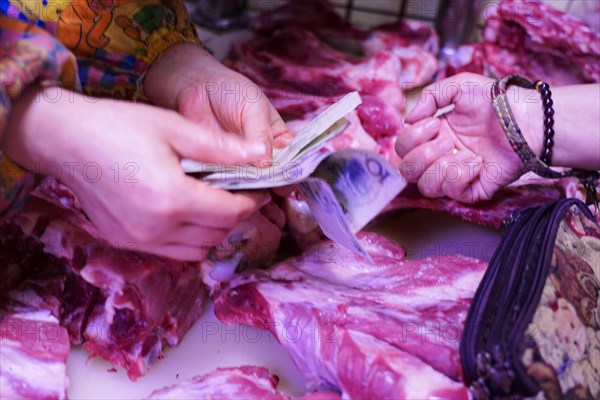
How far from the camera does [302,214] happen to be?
0.89 meters

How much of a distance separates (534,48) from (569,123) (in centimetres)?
46

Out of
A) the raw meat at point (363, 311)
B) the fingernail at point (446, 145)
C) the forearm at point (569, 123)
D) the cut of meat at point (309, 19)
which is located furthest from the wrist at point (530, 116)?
the cut of meat at point (309, 19)

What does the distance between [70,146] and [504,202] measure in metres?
0.65

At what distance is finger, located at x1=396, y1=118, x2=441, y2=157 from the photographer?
96 cm

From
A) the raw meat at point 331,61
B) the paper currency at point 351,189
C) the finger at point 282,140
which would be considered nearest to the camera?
the paper currency at point 351,189

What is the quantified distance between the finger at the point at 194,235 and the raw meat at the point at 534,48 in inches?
31.1

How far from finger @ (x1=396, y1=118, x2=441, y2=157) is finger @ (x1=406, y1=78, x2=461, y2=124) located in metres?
0.02

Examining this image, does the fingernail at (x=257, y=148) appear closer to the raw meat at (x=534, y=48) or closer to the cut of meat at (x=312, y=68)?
the cut of meat at (x=312, y=68)

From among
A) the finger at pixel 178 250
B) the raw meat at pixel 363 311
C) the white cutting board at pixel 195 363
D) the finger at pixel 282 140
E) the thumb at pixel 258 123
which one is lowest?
the white cutting board at pixel 195 363

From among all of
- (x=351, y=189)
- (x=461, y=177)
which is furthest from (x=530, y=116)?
(x=351, y=189)

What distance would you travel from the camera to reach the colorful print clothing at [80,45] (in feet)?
2.09

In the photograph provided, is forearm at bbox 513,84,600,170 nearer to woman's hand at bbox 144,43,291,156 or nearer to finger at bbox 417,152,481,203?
finger at bbox 417,152,481,203

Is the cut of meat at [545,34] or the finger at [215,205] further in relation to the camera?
the cut of meat at [545,34]

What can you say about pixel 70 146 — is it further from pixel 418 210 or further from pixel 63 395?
pixel 418 210
